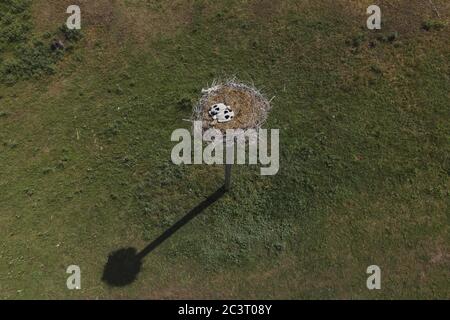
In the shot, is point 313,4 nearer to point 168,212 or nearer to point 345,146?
point 345,146

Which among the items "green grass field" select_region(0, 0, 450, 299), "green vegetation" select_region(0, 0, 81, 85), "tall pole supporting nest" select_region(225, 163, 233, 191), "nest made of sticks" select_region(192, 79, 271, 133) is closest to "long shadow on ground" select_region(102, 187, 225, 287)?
"green grass field" select_region(0, 0, 450, 299)

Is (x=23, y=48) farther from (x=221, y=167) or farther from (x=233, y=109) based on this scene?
(x=233, y=109)

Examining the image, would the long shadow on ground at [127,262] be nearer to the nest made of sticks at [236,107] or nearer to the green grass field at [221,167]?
the green grass field at [221,167]

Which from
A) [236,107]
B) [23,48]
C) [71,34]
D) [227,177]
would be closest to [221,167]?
[227,177]

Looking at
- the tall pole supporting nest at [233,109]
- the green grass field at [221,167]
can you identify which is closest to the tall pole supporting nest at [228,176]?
the tall pole supporting nest at [233,109]
